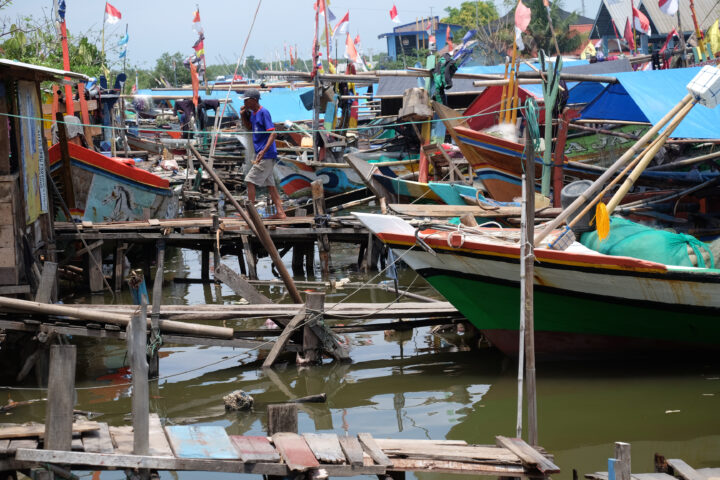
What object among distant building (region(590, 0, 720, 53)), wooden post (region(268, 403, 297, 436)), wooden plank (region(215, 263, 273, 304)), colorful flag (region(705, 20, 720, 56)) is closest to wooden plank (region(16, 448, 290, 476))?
wooden post (region(268, 403, 297, 436))

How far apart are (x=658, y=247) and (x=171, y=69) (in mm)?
55054

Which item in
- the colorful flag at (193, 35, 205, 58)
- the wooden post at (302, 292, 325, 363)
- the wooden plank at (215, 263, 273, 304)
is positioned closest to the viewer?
the wooden post at (302, 292, 325, 363)

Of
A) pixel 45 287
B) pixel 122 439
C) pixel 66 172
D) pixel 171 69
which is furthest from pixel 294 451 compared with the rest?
pixel 171 69

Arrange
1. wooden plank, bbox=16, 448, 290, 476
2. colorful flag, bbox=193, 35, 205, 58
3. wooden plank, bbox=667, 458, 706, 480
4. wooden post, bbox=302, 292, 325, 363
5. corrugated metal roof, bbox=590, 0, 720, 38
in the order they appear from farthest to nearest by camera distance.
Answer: corrugated metal roof, bbox=590, 0, 720, 38, colorful flag, bbox=193, 35, 205, 58, wooden post, bbox=302, 292, 325, 363, wooden plank, bbox=667, 458, 706, 480, wooden plank, bbox=16, 448, 290, 476

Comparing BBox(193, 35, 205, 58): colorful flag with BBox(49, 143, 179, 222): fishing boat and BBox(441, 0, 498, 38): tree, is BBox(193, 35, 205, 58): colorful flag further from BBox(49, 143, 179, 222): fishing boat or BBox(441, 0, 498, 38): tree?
BBox(441, 0, 498, 38): tree

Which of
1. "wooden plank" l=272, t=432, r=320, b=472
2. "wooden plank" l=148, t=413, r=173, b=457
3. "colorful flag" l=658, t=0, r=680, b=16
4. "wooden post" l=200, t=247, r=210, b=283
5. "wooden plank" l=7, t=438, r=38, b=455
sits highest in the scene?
"colorful flag" l=658, t=0, r=680, b=16

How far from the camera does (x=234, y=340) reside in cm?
811

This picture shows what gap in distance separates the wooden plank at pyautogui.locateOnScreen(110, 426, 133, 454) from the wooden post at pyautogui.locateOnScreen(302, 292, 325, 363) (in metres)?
3.22

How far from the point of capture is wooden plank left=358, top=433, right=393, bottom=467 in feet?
14.6

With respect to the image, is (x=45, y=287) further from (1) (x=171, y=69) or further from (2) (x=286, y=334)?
(1) (x=171, y=69)

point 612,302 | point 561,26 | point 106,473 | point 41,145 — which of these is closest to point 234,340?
point 106,473

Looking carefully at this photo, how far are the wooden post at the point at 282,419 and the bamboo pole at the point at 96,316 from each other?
96.6 inches

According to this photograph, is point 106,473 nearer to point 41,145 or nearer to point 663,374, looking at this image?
point 41,145

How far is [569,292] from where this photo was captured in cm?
773
